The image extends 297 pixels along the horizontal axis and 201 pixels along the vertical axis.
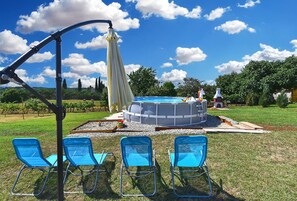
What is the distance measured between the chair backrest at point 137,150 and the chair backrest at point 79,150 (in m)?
0.71

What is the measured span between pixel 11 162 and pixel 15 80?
14.4ft

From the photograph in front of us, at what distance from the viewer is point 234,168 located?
5859mm

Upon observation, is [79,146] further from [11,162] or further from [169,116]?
[169,116]

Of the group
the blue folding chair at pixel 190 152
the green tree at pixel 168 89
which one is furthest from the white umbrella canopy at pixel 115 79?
the green tree at pixel 168 89

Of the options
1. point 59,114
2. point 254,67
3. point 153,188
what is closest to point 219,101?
point 254,67

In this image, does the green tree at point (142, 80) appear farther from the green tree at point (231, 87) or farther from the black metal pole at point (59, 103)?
the black metal pole at point (59, 103)

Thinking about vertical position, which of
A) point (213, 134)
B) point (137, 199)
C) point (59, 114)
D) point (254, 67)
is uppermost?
point (254, 67)

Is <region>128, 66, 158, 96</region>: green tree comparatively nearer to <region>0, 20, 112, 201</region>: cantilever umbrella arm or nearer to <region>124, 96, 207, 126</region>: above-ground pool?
<region>124, 96, 207, 126</region>: above-ground pool

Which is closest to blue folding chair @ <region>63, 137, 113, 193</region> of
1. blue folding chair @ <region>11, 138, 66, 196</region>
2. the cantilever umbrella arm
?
blue folding chair @ <region>11, 138, 66, 196</region>

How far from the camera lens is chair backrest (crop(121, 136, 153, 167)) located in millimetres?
4977

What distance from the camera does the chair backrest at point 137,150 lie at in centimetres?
498

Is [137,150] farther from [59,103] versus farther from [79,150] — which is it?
[59,103]

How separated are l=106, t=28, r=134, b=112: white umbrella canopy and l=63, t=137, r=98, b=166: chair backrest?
1854mm

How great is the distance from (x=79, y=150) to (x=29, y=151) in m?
1.08
